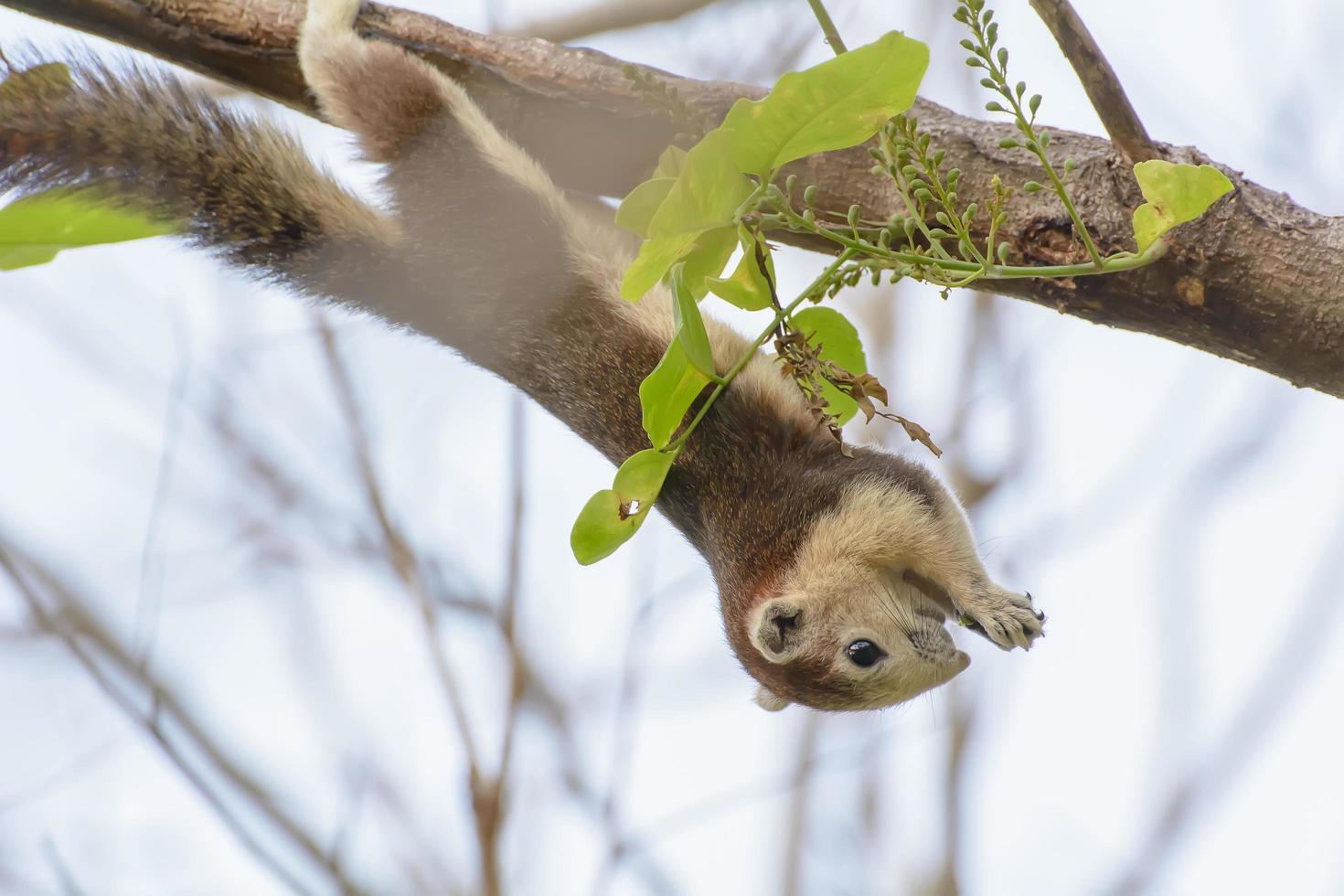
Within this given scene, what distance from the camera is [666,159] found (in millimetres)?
2129

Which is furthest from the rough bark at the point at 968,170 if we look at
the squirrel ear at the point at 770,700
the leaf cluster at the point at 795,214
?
the squirrel ear at the point at 770,700

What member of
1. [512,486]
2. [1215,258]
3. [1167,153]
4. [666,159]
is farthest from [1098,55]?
[512,486]

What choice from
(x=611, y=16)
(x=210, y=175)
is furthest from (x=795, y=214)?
(x=611, y=16)

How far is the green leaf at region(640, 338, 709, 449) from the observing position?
1912 millimetres

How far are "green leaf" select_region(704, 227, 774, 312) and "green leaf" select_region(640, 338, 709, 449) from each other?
155 millimetres

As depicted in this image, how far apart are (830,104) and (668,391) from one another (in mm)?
527

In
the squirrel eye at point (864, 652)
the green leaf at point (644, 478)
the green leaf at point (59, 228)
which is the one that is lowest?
the green leaf at point (59, 228)

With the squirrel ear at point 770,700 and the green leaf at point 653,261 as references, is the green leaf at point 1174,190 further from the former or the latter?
the squirrel ear at point 770,700

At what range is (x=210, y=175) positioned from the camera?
3.69m

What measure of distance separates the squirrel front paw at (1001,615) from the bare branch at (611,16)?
252 cm

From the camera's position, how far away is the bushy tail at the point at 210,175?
3.36 m

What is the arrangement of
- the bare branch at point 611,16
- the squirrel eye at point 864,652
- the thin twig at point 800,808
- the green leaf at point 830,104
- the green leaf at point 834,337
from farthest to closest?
the thin twig at point 800,808 < the bare branch at point 611,16 < the squirrel eye at point 864,652 < the green leaf at point 834,337 < the green leaf at point 830,104

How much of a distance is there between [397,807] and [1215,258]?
400 centimetres

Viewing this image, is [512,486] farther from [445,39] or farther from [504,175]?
[445,39]
